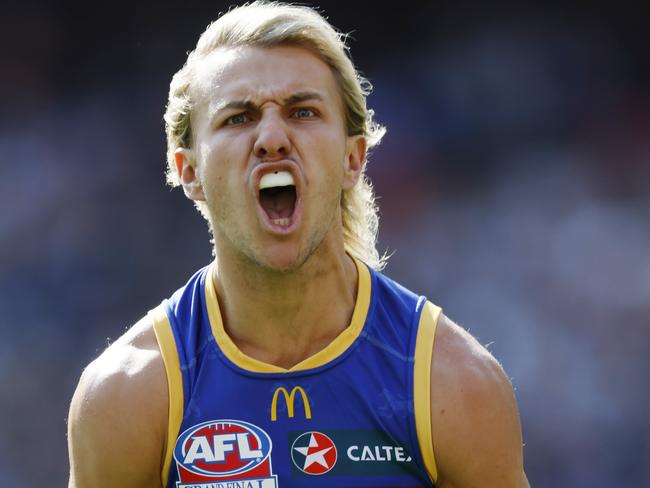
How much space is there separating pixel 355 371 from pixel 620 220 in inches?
215

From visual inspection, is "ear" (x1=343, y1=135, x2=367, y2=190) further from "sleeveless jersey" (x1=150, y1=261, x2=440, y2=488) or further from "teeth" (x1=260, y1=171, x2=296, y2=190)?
"sleeveless jersey" (x1=150, y1=261, x2=440, y2=488)

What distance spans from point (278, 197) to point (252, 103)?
0.37 metres

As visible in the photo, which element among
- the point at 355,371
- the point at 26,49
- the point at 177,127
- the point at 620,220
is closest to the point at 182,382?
the point at 355,371

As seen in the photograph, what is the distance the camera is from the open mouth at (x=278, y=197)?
11.3ft

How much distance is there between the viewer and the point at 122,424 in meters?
3.46

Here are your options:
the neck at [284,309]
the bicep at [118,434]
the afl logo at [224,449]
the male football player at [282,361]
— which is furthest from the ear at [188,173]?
the afl logo at [224,449]

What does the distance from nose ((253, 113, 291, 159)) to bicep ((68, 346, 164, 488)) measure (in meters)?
0.85

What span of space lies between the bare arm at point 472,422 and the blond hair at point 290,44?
0.70 m

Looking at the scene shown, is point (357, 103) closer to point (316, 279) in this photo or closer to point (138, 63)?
point (316, 279)

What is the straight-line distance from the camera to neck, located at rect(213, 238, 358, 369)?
142 inches

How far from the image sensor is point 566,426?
7879mm

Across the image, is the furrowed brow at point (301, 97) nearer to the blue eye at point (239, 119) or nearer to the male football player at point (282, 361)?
the male football player at point (282, 361)

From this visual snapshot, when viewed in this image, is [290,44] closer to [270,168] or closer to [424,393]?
[270,168]

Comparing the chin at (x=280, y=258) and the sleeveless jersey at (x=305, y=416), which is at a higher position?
the chin at (x=280, y=258)
